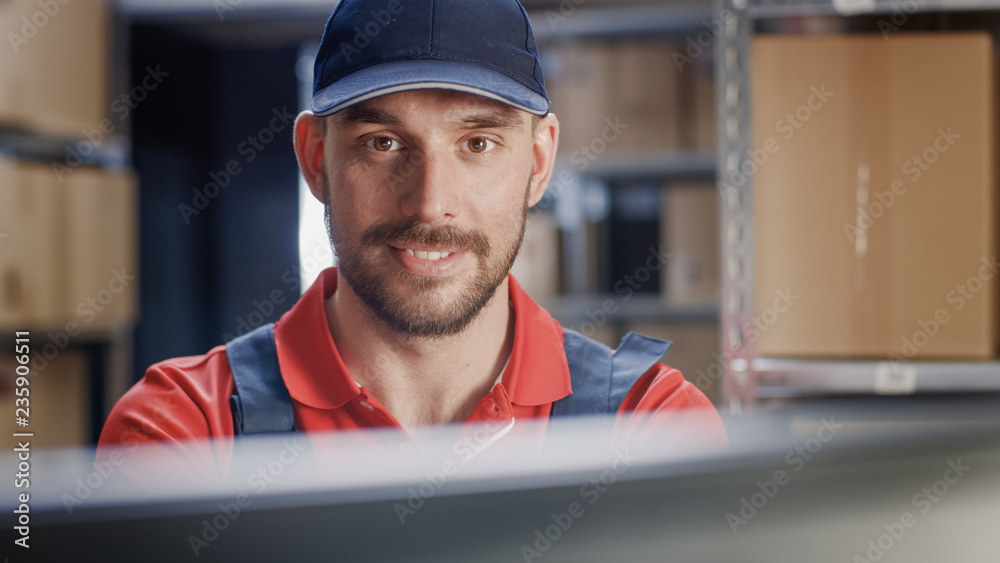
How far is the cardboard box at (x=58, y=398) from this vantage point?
7.17ft

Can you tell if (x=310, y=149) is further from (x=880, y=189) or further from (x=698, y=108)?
(x=698, y=108)

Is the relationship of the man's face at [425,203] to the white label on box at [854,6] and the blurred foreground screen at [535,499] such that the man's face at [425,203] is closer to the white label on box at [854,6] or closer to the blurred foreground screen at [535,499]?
the blurred foreground screen at [535,499]

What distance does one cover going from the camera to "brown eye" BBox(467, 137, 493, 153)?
726mm

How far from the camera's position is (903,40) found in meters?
1.47

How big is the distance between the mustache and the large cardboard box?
2.99 ft

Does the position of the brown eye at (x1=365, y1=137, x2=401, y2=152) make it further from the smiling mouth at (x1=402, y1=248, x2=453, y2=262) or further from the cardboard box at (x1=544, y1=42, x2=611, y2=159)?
the cardboard box at (x1=544, y1=42, x2=611, y2=159)

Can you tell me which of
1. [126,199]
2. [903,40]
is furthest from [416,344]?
[126,199]

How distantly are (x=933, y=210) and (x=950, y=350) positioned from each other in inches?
10.1

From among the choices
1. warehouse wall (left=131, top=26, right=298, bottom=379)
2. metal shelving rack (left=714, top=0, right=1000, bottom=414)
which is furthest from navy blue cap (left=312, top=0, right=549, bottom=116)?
warehouse wall (left=131, top=26, right=298, bottom=379)

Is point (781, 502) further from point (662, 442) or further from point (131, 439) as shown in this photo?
point (131, 439)

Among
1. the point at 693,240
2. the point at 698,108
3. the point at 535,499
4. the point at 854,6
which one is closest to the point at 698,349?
the point at 693,240

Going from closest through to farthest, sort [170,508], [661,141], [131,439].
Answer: [170,508]
[131,439]
[661,141]

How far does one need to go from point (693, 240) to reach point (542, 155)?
1.80 meters

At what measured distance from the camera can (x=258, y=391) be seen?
72cm
